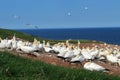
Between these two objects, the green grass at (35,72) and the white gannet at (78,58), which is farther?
the white gannet at (78,58)

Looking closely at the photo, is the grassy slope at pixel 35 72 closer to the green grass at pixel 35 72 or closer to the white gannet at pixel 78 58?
the green grass at pixel 35 72

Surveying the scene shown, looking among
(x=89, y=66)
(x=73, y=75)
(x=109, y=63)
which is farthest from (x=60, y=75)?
(x=109, y=63)

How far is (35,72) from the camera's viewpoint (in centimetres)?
1958

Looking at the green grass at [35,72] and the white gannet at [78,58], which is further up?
the green grass at [35,72]

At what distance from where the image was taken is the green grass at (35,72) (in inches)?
740

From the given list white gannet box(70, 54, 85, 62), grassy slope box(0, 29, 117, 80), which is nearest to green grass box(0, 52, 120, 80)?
grassy slope box(0, 29, 117, 80)

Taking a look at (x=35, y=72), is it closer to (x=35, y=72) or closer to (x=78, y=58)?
(x=35, y=72)

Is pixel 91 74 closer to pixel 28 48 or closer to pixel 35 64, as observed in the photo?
pixel 35 64

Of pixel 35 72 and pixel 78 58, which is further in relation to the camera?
pixel 78 58

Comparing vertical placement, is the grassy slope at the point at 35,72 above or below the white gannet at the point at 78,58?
above

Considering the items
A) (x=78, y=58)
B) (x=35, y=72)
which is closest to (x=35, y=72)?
(x=35, y=72)

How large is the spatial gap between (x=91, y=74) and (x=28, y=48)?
28.3ft

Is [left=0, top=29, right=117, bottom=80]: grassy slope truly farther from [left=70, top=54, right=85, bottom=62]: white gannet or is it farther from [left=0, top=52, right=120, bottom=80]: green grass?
[left=70, top=54, right=85, bottom=62]: white gannet

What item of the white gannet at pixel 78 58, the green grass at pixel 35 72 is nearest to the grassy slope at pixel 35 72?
the green grass at pixel 35 72
